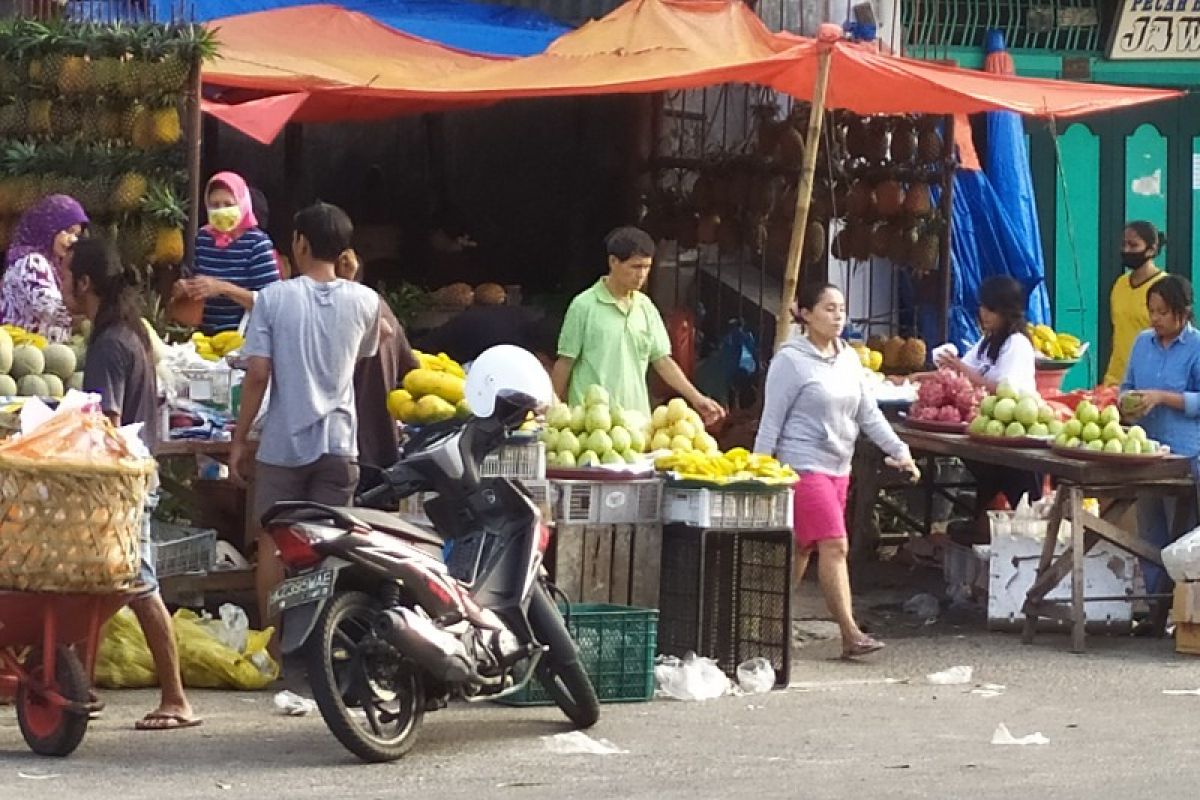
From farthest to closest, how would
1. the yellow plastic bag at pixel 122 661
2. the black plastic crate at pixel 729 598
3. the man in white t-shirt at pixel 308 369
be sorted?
the black plastic crate at pixel 729 598
the yellow plastic bag at pixel 122 661
the man in white t-shirt at pixel 308 369

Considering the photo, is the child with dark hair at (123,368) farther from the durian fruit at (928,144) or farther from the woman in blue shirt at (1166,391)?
the durian fruit at (928,144)

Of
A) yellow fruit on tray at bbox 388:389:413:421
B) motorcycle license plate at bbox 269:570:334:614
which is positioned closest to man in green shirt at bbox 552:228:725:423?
yellow fruit on tray at bbox 388:389:413:421

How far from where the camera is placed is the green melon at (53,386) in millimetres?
9805

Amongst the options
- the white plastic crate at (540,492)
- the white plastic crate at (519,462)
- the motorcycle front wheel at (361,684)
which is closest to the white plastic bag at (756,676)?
the white plastic crate at (540,492)

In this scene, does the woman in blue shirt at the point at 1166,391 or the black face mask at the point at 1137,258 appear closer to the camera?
the woman in blue shirt at the point at 1166,391

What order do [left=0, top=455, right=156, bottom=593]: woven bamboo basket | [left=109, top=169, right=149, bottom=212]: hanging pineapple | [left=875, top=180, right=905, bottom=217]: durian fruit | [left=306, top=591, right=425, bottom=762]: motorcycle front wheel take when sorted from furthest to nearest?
[left=875, top=180, right=905, bottom=217]: durian fruit, [left=109, top=169, right=149, bottom=212]: hanging pineapple, [left=306, top=591, right=425, bottom=762]: motorcycle front wheel, [left=0, top=455, right=156, bottom=593]: woven bamboo basket

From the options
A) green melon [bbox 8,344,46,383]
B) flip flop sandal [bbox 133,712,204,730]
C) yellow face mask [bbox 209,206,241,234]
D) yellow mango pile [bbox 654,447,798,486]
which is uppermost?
yellow face mask [bbox 209,206,241,234]

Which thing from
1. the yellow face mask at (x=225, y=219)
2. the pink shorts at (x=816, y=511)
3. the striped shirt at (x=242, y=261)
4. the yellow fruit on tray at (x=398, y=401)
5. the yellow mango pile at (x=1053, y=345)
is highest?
the yellow face mask at (x=225, y=219)

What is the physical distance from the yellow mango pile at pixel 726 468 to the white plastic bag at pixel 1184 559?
2002 millimetres

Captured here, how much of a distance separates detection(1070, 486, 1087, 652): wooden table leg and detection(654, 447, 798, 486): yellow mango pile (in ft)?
5.73

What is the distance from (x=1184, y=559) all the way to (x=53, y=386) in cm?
501

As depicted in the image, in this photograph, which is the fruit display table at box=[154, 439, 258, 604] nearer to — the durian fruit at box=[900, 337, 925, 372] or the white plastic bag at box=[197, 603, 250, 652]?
the white plastic bag at box=[197, 603, 250, 652]

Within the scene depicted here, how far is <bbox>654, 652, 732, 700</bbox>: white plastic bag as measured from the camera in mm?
9609

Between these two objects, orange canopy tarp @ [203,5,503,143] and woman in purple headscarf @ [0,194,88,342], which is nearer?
woman in purple headscarf @ [0,194,88,342]
